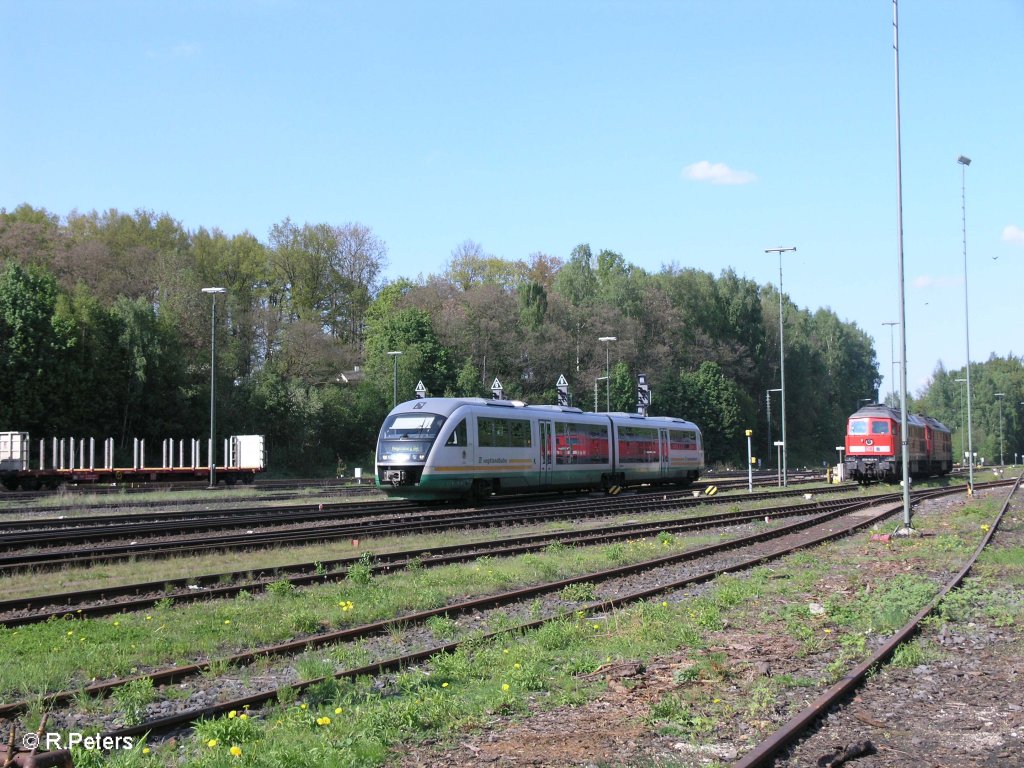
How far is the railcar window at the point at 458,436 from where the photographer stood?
28.3 meters

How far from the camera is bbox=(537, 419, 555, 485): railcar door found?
33062 millimetres

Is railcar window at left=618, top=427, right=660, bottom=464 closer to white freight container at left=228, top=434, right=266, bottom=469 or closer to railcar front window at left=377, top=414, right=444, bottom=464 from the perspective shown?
railcar front window at left=377, top=414, right=444, bottom=464

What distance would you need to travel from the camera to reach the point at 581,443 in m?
35.7

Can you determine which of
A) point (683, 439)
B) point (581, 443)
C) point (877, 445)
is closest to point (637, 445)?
point (581, 443)

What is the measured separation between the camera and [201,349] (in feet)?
201

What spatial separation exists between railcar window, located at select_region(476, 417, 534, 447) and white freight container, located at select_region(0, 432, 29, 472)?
2329cm

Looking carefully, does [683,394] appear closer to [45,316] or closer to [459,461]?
[45,316]

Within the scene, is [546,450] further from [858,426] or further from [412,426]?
[858,426]

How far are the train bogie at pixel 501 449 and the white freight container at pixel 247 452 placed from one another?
62.1 feet

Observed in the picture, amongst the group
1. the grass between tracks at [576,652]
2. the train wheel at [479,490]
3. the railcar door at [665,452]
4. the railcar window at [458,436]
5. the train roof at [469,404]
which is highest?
the train roof at [469,404]

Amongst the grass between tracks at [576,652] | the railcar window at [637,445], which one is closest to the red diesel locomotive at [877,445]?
the railcar window at [637,445]

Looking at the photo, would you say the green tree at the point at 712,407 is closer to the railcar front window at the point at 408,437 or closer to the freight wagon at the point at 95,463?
the freight wagon at the point at 95,463

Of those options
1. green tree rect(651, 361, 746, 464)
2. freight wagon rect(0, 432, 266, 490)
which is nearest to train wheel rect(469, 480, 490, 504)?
freight wagon rect(0, 432, 266, 490)

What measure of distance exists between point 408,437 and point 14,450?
22959 millimetres
